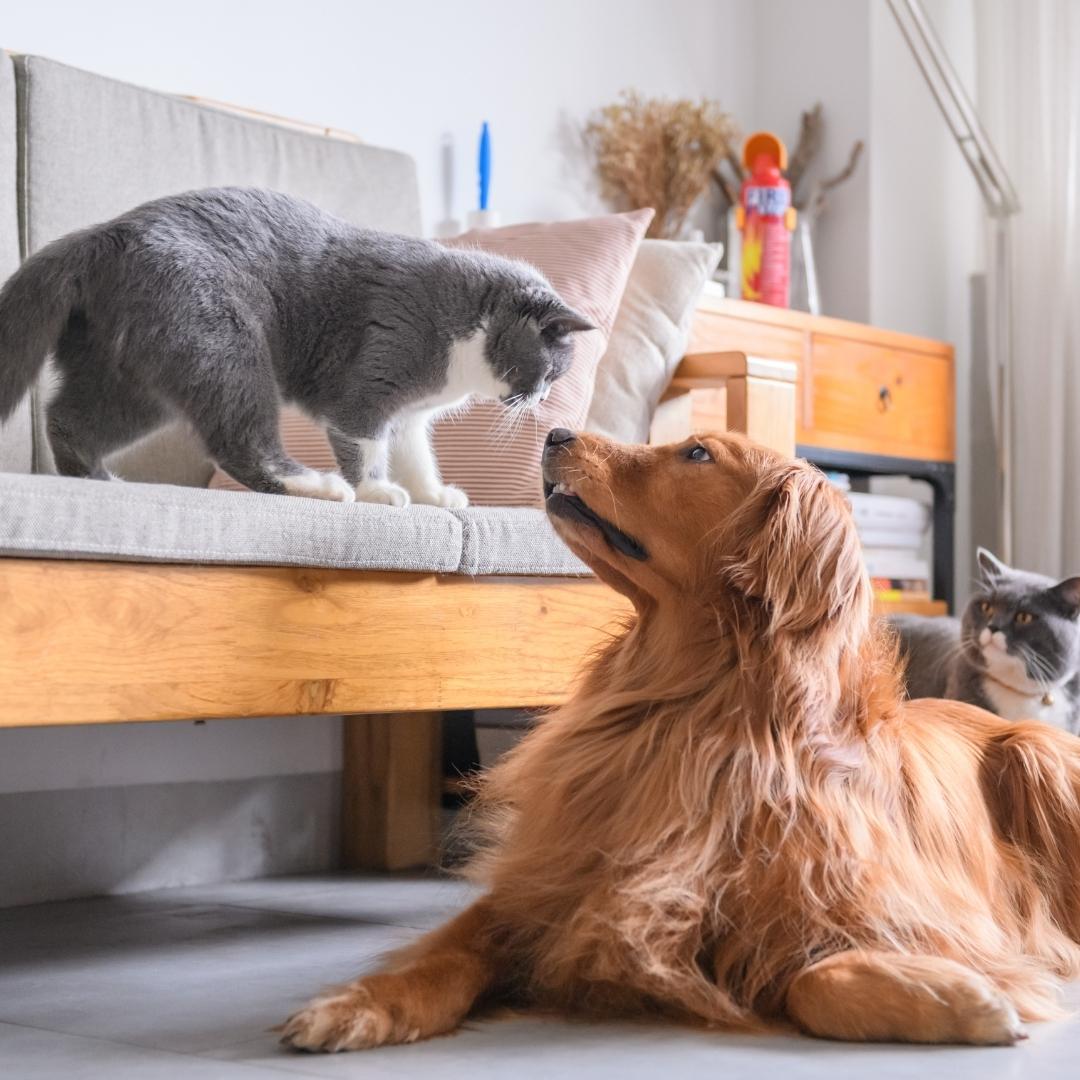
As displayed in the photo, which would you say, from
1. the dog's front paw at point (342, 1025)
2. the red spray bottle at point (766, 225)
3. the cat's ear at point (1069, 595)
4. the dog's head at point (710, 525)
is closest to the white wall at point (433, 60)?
the red spray bottle at point (766, 225)

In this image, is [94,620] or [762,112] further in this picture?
[762,112]

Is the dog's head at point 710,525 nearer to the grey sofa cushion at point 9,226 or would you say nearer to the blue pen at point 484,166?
the grey sofa cushion at point 9,226

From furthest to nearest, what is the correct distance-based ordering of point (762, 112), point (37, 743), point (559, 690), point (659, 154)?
point (762, 112) < point (659, 154) < point (37, 743) < point (559, 690)

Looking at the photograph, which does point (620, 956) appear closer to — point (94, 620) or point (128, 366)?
point (94, 620)

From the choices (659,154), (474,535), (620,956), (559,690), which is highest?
(659,154)

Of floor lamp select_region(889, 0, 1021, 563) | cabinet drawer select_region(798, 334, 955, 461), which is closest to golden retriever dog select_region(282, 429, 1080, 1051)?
cabinet drawer select_region(798, 334, 955, 461)

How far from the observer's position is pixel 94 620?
148 centimetres

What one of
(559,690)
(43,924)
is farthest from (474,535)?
(43,924)

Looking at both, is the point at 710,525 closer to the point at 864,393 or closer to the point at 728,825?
the point at 728,825

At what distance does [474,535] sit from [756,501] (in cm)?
48

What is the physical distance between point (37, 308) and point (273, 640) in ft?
1.54

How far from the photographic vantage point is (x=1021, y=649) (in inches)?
105

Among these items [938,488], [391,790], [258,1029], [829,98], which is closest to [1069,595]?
[938,488]

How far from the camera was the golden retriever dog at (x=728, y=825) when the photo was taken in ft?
4.25
